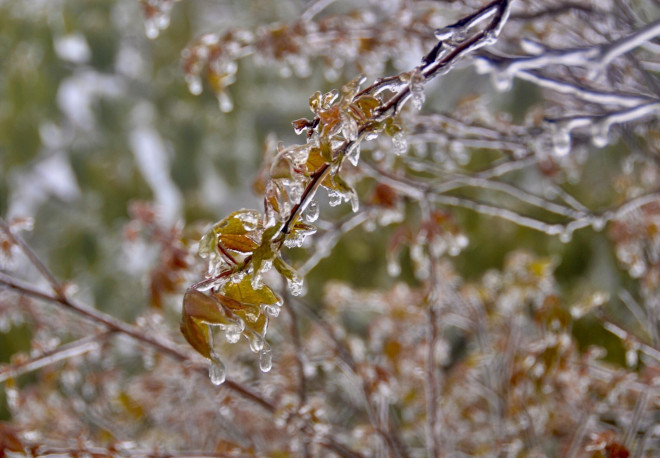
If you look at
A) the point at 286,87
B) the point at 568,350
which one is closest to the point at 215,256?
the point at 568,350

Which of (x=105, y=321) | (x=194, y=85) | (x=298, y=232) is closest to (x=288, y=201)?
(x=298, y=232)

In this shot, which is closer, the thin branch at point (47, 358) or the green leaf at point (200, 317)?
the green leaf at point (200, 317)

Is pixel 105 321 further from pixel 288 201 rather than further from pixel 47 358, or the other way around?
pixel 288 201

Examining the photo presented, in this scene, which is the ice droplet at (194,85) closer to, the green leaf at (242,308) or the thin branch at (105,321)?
the thin branch at (105,321)

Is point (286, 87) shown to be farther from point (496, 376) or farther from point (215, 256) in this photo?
point (215, 256)

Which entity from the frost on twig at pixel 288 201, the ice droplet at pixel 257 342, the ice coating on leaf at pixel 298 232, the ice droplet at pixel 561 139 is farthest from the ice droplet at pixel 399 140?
the ice droplet at pixel 561 139

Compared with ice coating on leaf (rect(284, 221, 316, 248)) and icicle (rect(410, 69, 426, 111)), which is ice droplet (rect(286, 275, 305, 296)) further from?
icicle (rect(410, 69, 426, 111))

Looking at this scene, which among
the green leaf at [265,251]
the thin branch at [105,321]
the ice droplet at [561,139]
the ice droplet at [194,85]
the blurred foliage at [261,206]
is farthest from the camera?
the blurred foliage at [261,206]

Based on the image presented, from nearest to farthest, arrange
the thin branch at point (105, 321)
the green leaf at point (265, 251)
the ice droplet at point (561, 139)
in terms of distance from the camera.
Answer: the green leaf at point (265, 251), the ice droplet at point (561, 139), the thin branch at point (105, 321)

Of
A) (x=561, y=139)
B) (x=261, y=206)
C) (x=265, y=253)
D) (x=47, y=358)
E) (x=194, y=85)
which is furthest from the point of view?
(x=261, y=206)

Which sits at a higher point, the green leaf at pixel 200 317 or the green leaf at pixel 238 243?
the green leaf at pixel 238 243

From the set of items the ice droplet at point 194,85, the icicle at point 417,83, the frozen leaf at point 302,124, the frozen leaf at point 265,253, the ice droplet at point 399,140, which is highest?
the icicle at point 417,83

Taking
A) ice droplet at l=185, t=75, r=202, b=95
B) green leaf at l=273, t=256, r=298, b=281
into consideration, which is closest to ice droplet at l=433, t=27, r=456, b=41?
green leaf at l=273, t=256, r=298, b=281
